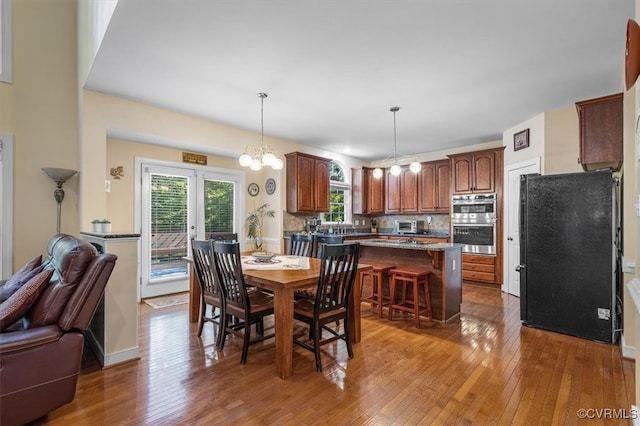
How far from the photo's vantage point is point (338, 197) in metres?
7.27

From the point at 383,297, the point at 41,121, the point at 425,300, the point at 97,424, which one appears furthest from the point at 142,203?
the point at 425,300

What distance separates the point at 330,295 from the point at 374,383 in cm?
72

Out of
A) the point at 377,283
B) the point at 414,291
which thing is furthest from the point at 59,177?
the point at 414,291

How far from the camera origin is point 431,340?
3.08 metres

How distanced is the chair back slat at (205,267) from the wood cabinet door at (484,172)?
4.79 meters

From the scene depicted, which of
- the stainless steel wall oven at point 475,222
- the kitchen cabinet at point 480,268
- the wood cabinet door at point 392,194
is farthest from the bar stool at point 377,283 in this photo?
the wood cabinet door at point 392,194

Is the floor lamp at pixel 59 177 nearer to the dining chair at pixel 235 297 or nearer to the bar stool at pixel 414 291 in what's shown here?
the dining chair at pixel 235 297

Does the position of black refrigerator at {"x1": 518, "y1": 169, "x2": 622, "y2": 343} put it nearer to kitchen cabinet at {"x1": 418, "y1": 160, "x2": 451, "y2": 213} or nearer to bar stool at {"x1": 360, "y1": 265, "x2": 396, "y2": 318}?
bar stool at {"x1": 360, "y1": 265, "x2": 396, "y2": 318}

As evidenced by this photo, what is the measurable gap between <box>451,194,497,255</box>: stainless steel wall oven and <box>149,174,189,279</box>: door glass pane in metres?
4.80

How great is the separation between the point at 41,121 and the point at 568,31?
17.4 feet

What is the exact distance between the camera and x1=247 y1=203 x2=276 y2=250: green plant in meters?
5.71

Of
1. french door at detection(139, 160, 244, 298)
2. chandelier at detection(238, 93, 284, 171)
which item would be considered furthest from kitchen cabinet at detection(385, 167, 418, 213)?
chandelier at detection(238, 93, 284, 171)

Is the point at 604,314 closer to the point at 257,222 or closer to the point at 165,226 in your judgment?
the point at 257,222

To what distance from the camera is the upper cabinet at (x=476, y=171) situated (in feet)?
17.6
